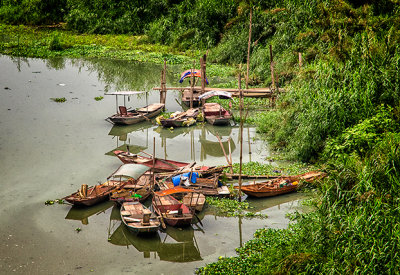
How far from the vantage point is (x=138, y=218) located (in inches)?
514

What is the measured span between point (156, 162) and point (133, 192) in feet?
7.32

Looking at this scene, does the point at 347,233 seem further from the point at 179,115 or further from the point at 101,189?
the point at 179,115

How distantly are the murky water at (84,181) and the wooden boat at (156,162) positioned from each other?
502 mm

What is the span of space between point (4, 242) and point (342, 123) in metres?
10.8

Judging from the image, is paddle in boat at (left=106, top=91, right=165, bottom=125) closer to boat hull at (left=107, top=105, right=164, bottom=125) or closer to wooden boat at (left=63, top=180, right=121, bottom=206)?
boat hull at (left=107, top=105, right=164, bottom=125)

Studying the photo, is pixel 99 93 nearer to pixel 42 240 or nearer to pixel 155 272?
pixel 42 240

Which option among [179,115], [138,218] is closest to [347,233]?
[138,218]

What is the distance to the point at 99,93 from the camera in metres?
27.2

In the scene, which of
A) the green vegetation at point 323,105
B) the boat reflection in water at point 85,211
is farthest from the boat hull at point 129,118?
the boat reflection in water at point 85,211

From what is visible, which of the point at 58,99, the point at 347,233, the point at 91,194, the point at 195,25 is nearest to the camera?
the point at 347,233

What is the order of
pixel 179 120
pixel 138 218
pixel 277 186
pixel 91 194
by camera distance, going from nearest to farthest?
pixel 138 218 → pixel 91 194 → pixel 277 186 → pixel 179 120

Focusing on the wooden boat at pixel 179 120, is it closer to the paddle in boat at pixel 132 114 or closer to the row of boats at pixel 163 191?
the paddle in boat at pixel 132 114

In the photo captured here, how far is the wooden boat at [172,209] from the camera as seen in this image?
42.1 ft

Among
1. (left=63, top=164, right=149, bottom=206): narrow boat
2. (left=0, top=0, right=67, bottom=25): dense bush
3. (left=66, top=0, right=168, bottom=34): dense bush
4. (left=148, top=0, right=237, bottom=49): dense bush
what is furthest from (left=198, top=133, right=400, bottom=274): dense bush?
(left=0, top=0, right=67, bottom=25): dense bush
